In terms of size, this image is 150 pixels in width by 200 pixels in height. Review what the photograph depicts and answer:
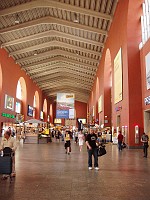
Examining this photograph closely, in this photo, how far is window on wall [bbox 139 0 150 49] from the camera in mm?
14955

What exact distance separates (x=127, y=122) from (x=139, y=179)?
1034 cm

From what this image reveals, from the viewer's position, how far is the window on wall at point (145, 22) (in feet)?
49.1

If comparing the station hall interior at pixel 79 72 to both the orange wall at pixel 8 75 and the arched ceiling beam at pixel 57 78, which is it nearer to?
the orange wall at pixel 8 75

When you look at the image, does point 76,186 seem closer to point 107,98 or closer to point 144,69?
point 144,69

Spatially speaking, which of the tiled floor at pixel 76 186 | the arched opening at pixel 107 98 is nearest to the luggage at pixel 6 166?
the tiled floor at pixel 76 186

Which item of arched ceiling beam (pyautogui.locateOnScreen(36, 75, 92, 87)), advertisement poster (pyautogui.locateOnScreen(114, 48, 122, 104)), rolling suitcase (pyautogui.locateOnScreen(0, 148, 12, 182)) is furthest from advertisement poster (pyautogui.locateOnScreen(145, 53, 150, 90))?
arched ceiling beam (pyautogui.locateOnScreen(36, 75, 92, 87))

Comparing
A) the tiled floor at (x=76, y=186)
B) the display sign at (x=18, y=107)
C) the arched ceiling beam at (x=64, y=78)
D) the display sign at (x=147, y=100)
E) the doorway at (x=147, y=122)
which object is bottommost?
the tiled floor at (x=76, y=186)

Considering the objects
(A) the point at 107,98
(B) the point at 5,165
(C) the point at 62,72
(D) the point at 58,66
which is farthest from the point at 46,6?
(C) the point at 62,72

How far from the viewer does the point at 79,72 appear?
1435 inches

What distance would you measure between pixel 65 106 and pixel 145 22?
57.4ft

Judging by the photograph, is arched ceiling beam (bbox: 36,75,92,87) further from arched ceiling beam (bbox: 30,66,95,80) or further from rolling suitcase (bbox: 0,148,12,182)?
rolling suitcase (bbox: 0,148,12,182)

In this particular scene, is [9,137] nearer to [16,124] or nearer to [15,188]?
[15,188]

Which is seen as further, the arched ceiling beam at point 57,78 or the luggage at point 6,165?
the arched ceiling beam at point 57,78

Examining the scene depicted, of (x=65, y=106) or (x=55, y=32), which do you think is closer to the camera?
(x=55, y=32)
